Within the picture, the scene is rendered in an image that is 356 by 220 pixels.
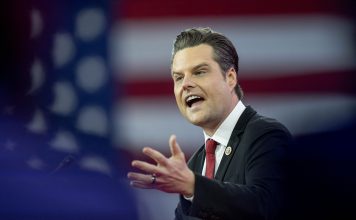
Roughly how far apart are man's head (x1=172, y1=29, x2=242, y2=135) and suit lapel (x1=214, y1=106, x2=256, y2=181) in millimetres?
52

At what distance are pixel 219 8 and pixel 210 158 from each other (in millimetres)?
1183

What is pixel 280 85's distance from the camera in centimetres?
223

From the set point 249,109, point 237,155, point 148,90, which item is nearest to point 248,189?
point 237,155

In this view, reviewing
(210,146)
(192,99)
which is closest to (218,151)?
(210,146)

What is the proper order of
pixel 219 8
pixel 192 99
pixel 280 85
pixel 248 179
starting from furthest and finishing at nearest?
pixel 219 8, pixel 280 85, pixel 192 99, pixel 248 179

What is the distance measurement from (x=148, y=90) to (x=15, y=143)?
22.9 inches

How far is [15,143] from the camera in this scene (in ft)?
7.07

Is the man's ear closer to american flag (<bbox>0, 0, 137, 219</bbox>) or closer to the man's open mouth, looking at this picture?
the man's open mouth

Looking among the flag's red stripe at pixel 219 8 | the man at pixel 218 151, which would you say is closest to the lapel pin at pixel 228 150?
the man at pixel 218 151

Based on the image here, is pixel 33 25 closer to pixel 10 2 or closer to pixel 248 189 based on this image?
pixel 10 2

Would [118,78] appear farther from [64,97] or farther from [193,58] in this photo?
[193,58]

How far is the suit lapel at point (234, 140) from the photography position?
124 centimetres

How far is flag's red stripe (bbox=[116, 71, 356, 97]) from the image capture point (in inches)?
85.8

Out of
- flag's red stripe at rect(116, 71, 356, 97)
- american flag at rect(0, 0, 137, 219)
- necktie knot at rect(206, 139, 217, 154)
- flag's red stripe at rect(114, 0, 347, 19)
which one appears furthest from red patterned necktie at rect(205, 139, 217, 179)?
flag's red stripe at rect(114, 0, 347, 19)
